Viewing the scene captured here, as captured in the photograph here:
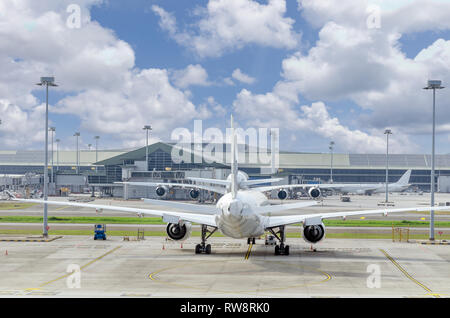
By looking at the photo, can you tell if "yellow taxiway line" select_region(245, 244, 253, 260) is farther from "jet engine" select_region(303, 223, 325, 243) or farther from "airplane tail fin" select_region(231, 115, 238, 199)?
"airplane tail fin" select_region(231, 115, 238, 199)

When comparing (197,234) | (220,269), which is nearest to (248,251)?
(220,269)

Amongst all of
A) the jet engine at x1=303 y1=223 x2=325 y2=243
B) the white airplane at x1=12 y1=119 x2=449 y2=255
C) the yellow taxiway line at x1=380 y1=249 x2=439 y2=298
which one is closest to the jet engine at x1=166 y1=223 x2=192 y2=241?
the white airplane at x1=12 y1=119 x2=449 y2=255

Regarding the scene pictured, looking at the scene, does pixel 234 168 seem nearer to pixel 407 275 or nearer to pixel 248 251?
Result: pixel 248 251

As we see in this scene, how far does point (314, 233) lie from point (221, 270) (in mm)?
9527

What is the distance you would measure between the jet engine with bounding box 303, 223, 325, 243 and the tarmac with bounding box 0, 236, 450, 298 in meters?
1.49

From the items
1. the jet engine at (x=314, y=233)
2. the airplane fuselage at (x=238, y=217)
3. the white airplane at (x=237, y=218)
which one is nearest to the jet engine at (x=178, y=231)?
the white airplane at (x=237, y=218)

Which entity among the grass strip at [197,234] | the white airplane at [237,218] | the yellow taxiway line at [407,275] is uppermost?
the white airplane at [237,218]

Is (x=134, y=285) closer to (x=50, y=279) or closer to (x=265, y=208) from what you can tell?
(x=50, y=279)

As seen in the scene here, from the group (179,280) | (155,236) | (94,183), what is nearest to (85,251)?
(155,236)

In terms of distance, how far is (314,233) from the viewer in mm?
36844

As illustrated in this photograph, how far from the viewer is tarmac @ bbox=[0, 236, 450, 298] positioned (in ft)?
80.4

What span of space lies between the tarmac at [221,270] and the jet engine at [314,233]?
1493mm

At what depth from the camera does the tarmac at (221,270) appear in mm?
24516

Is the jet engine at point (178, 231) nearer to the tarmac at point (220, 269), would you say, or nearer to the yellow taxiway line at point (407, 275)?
the tarmac at point (220, 269)
